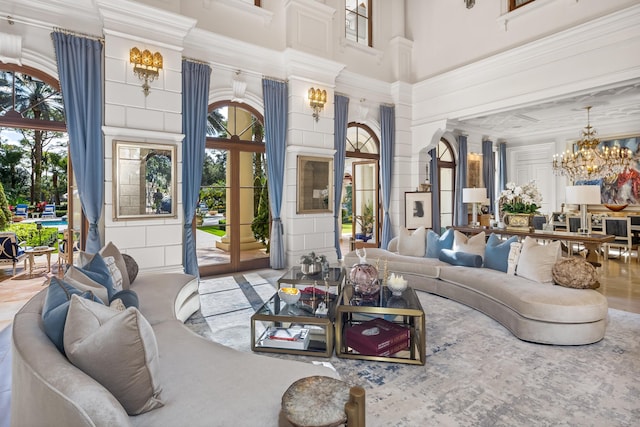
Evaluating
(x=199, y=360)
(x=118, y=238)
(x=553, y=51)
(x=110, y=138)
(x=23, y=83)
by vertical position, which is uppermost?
(x=553, y=51)

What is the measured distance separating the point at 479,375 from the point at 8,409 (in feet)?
10.1

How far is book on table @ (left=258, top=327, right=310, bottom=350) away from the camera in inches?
108

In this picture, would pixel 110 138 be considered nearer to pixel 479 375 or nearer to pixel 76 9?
pixel 76 9

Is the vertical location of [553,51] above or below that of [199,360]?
above

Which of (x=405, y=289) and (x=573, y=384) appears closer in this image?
(x=573, y=384)

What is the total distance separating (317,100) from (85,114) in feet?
11.4

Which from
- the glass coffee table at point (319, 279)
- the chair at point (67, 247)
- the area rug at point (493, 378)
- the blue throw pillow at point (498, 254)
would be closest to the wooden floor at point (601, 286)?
the chair at point (67, 247)

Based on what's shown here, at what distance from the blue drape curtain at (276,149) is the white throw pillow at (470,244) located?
2851 millimetres

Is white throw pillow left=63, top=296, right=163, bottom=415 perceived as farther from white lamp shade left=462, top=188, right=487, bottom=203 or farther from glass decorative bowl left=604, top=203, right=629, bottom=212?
glass decorative bowl left=604, top=203, right=629, bottom=212

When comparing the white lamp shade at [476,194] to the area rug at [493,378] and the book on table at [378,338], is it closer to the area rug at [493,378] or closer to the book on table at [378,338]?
the area rug at [493,378]

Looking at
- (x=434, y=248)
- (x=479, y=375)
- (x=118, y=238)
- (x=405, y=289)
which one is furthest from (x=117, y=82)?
(x=479, y=375)

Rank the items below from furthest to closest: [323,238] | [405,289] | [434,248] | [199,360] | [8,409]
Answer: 1. [323,238]
2. [434,248]
3. [405,289]
4. [8,409]
5. [199,360]

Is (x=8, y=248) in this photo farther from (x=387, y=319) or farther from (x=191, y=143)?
(x=387, y=319)

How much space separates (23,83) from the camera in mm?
4230
